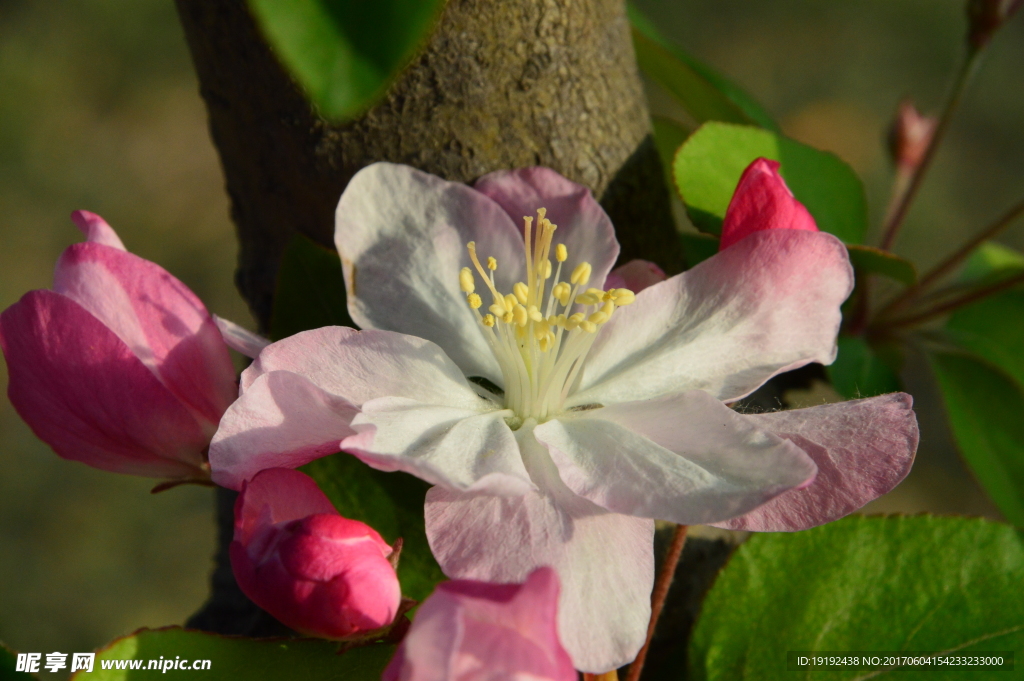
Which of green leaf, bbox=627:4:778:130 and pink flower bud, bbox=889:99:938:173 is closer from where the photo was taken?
green leaf, bbox=627:4:778:130

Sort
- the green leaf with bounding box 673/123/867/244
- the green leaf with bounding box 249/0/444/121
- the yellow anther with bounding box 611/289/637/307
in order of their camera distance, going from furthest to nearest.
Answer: the green leaf with bounding box 673/123/867/244 < the yellow anther with bounding box 611/289/637/307 < the green leaf with bounding box 249/0/444/121

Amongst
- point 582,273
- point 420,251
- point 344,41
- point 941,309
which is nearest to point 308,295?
point 420,251

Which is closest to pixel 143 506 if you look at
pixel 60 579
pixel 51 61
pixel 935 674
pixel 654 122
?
pixel 60 579

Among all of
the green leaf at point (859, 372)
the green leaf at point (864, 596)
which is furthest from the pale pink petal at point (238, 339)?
the green leaf at point (859, 372)

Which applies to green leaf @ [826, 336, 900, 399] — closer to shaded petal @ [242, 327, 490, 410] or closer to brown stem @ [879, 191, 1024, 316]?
brown stem @ [879, 191, 1024, 316]

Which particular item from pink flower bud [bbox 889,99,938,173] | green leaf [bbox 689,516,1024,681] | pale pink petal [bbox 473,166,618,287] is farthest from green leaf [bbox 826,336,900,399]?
pink flower bud [bbox 889,99,938,173]

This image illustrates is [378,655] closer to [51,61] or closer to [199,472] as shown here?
[199,472]
